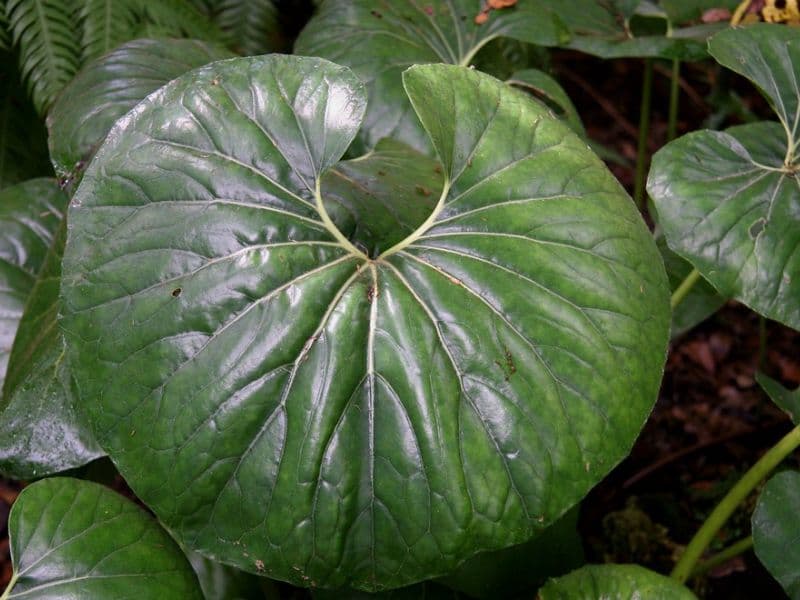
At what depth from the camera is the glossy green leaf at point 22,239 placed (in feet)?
5.12

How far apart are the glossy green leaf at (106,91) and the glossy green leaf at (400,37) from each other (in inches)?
11.1

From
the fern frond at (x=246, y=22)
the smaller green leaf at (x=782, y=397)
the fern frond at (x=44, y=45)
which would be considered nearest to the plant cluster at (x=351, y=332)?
the smaller green leaf at (x=782, y=397)

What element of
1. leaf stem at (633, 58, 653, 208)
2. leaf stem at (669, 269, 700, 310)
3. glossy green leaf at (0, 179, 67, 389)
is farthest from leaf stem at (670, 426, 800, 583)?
glossy green leaf at (0, 179, 67, 389)

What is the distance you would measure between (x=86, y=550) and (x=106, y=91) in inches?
31.9

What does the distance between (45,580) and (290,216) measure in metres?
0.57

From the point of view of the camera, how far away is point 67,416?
1.25 metres

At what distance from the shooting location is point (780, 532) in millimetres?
1177

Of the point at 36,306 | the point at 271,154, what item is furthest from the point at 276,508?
the point at 36,306

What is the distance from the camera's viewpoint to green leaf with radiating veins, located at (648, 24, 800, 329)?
3.72 ft

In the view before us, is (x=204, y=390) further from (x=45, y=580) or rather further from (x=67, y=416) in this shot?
(x=67, y=416)

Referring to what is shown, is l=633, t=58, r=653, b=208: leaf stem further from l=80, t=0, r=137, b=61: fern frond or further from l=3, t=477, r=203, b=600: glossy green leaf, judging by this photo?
l=3, t=477, r=203, b=600: glossy green leaf

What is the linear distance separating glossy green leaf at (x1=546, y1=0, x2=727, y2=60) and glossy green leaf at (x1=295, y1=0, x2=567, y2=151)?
79 millimetres

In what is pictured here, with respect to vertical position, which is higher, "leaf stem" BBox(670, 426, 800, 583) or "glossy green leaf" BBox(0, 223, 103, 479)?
"glossy green leaf" BBox(0, 223, 103, 479)

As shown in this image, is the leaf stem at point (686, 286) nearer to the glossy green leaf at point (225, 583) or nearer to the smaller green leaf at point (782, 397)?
the smaller green leaf at point (782, 397)
